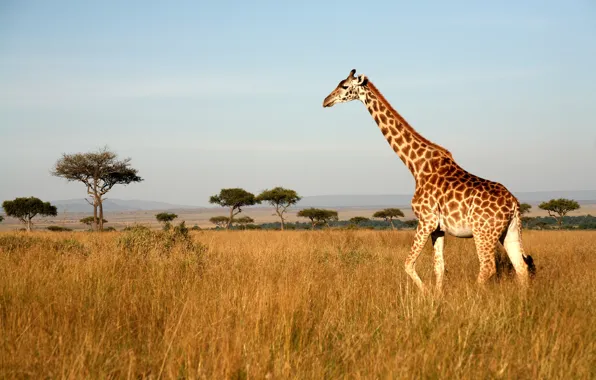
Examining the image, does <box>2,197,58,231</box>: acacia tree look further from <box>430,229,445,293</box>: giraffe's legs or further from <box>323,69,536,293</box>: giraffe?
<box>430,229,445,293</box>: giraffe's legs

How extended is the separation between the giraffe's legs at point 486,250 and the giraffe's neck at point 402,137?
1.41 meters

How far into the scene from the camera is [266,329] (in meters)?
5.05

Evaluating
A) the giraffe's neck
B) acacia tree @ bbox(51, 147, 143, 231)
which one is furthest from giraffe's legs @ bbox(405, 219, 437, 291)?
acacia tree @ bbox(51, 147, 143, 231)

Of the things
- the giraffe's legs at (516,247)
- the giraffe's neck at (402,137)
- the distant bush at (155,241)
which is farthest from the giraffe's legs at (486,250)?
the distant bush at (155,241)

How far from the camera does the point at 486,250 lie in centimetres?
711

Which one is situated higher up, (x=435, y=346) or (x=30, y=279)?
(x=30, y=279)

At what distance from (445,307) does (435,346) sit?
1.33 meters

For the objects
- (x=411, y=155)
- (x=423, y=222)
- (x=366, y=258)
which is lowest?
(x=366, y=258)

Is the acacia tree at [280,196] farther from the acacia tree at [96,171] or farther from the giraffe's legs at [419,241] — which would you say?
the giraffe's legs at [419,241]

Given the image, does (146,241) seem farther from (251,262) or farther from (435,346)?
(435,346)

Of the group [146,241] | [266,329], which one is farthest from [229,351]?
[146,241]

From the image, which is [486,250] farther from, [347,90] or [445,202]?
[347,90]

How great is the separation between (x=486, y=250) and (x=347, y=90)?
3.41 metres

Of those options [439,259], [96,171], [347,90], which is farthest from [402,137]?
[96,171]
